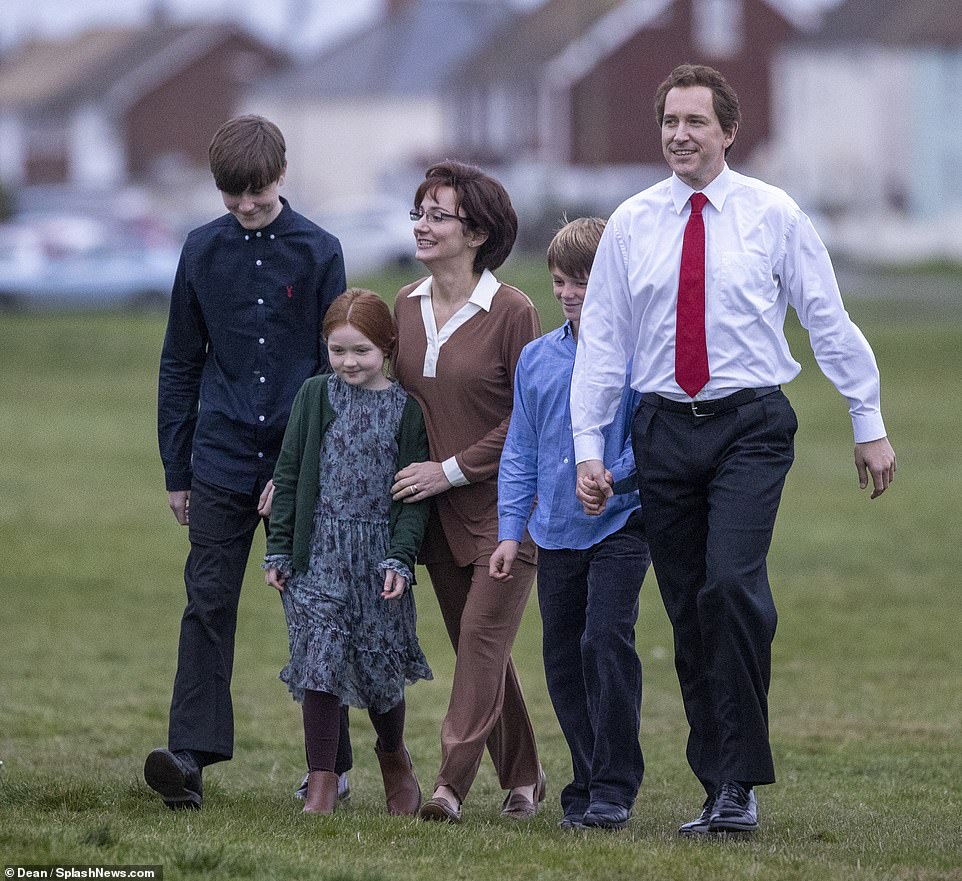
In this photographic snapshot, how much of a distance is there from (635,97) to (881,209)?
33.5 ft

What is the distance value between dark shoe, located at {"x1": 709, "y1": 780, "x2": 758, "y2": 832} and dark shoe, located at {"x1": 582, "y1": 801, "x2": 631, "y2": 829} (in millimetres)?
318

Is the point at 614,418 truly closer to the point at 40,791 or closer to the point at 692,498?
the point at 692,498

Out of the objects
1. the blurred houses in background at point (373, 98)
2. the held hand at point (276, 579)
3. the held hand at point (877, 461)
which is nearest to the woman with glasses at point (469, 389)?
the held hand at point (276, 579)

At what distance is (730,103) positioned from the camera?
17.8 feet

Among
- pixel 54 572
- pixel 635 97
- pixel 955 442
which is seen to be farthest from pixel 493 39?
pixel 54 572

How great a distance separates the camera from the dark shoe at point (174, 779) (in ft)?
18.7

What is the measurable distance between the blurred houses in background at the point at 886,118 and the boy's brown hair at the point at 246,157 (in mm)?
53630

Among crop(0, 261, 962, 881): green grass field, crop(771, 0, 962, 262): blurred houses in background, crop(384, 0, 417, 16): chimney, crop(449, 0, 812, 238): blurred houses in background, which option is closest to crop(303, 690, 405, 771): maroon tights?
crop(0, 261, 962, 881): green grass field

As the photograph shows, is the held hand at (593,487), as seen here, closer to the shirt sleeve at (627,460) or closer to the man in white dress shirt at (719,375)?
the man in white dress shirt at (719,375)

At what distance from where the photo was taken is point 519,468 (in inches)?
226

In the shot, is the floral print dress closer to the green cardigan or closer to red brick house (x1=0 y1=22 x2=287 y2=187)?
the green cardigan

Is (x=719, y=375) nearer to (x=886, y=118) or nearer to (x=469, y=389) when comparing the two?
(x=469, y=389)

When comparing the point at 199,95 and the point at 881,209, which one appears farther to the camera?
the point at 199,95

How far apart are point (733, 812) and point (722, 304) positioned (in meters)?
1.48
